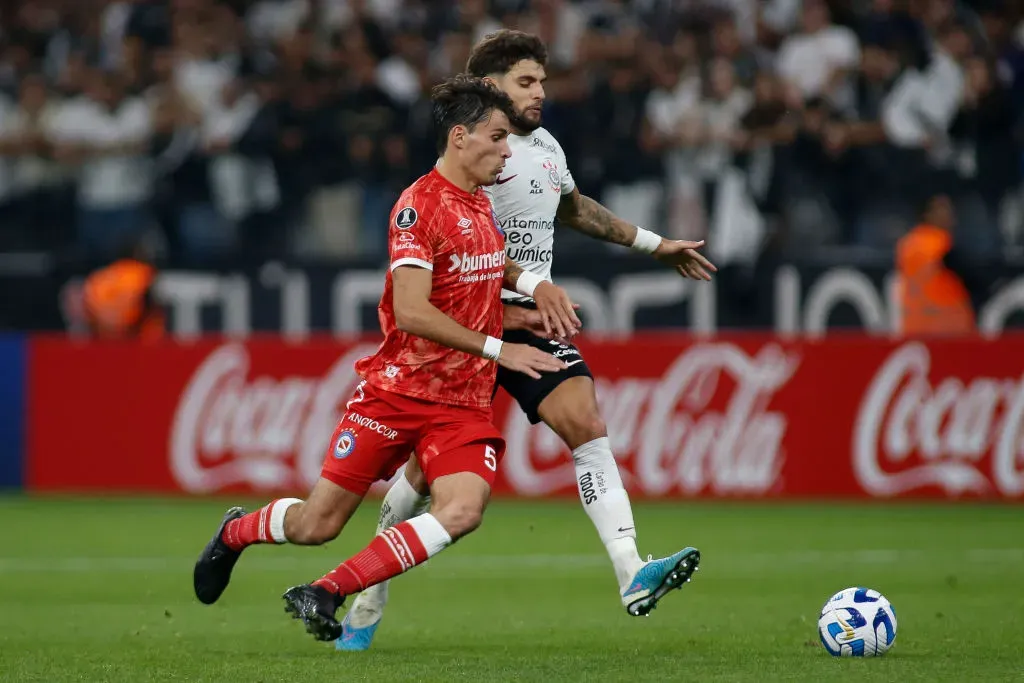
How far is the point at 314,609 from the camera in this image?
6.28 metres

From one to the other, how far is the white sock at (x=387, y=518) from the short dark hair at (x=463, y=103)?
1.66 m

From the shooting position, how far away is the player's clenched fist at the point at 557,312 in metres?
7.09

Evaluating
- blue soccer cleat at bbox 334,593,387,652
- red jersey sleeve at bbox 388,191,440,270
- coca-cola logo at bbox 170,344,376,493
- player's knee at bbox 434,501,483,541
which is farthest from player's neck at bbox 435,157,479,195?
coca-cola logo at bbox 170,344,376,493

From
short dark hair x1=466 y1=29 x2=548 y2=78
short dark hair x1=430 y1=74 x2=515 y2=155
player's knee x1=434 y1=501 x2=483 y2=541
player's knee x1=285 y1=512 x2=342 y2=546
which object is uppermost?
short dark hair x1=466 y1=29 x2=548 y2=78

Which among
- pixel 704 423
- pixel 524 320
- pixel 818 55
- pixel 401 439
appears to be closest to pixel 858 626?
pixel 524 320

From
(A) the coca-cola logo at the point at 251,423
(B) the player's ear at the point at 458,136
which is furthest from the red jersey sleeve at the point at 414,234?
(A) the coca-cola logo at the point at 251,423

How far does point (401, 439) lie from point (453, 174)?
112 cm

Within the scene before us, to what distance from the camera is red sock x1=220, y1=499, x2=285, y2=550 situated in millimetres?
7145

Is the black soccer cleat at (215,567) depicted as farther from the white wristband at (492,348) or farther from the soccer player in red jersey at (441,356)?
the white wristband at (492,348)

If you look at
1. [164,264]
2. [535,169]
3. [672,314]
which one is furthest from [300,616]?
[164,264]

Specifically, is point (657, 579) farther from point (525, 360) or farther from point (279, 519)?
point (279, 519)

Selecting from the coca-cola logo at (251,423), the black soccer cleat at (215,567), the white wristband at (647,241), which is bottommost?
the coca-cola logo at (251,423)

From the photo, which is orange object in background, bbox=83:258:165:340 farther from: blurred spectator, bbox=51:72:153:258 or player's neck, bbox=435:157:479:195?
player's neck, bbox=435:157:479:195

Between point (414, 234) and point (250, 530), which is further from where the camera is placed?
point (250, 530)
